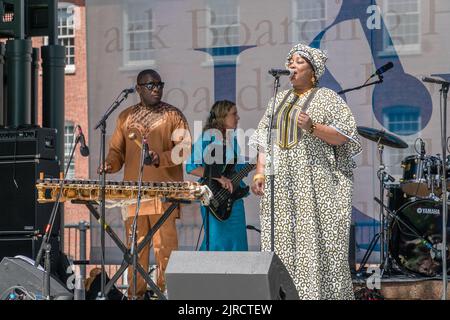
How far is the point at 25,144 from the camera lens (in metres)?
9.37

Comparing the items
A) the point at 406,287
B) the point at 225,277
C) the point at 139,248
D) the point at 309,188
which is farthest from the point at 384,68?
the point at 225,277

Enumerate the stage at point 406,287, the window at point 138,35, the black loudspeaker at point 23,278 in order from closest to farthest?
the black loudspeaker at point 23,278 → the stage at point 406,287 → the window at point 138,35

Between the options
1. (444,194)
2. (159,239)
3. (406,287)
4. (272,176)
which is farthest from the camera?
(159,239)

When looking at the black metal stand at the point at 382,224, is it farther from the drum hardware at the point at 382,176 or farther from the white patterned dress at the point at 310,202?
the white patterned dress at the point at 310,202

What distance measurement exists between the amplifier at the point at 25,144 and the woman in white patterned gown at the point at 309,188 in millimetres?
2720

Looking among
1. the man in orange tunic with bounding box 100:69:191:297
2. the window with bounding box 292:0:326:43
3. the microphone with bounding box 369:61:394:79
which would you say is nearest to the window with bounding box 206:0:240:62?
the window with bounding box 292:0:326:43

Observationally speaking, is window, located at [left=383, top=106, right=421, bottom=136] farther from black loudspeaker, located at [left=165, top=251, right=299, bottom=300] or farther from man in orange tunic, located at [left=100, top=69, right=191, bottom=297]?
black loudspeaker, located at [left=165, top=251, right=299, bottom=300]

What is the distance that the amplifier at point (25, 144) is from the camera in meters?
9.35

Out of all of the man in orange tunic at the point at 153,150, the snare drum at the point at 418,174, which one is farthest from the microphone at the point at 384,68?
the man in orange tunic at the point at 153,150

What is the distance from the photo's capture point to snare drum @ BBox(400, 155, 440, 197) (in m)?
9.05

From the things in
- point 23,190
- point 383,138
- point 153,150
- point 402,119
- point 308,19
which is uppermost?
point 308,19

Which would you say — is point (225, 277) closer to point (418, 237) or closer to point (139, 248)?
point (139, 248)

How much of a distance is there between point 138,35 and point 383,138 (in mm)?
2685

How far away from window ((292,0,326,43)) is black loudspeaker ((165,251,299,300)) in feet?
15.2
